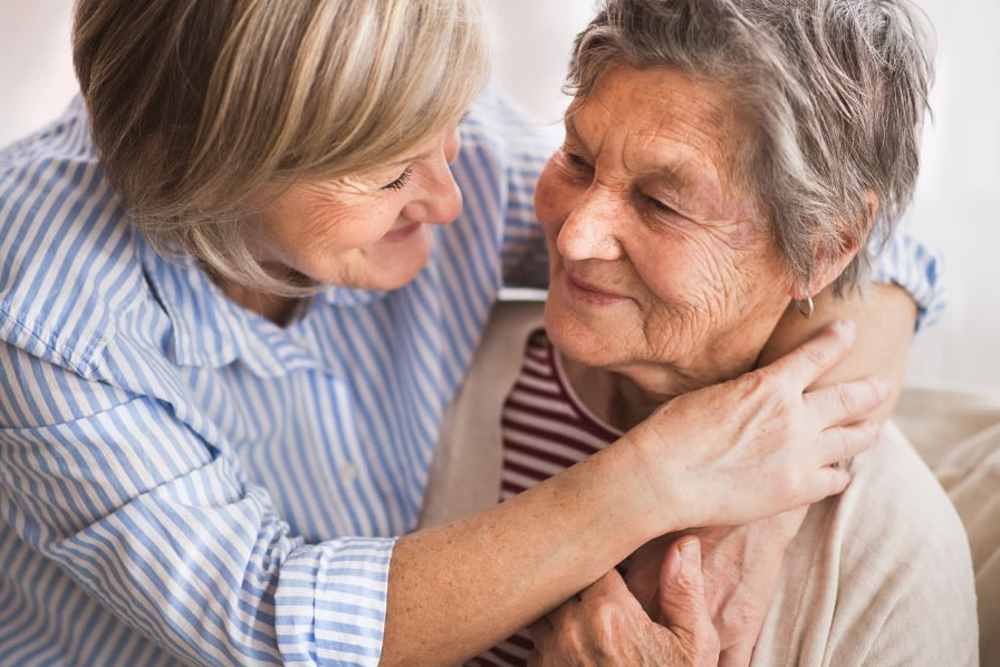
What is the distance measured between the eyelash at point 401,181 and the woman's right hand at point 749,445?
47cm

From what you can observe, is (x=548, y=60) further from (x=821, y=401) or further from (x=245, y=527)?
(x=245, y=527)

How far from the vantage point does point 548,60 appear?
105 inches

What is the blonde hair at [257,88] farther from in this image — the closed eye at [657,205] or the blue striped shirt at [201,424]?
the closed eye at [657,205]

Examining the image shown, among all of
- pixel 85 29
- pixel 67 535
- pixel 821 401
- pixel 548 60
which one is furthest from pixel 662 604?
pixel 548 60

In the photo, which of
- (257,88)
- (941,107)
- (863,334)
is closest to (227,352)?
(257,88)

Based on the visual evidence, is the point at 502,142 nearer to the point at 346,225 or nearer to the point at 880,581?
the point at 346,225

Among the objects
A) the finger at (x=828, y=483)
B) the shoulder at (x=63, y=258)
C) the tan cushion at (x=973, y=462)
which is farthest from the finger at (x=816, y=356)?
the shoulder at (x=63, y=258)

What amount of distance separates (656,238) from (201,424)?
2.28 feet

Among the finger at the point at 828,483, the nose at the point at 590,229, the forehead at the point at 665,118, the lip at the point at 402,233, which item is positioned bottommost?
the finger at the point at 828,483

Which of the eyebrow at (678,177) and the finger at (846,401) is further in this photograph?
the finger at (846,401)

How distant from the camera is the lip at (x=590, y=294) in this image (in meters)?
1.50

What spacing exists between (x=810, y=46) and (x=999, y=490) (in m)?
0.92

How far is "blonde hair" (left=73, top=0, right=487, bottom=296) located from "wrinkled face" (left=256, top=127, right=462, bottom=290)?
0.19 feet

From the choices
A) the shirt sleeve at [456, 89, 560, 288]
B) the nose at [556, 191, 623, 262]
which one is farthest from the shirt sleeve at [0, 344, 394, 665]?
the shirt sleeve at [456, 89, 560, 288]
